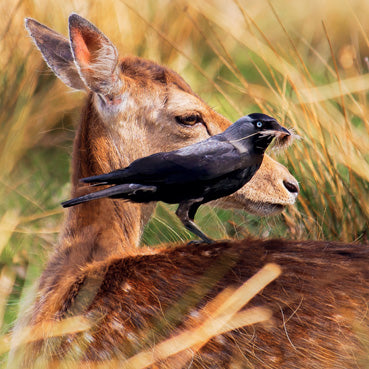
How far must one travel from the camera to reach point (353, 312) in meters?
2.08

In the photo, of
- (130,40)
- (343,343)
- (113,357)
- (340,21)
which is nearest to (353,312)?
(343,343)

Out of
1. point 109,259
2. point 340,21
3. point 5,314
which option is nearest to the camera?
point 109,259

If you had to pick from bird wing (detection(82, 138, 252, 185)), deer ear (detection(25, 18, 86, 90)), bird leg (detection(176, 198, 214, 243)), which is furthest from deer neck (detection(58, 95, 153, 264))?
bird wing (detection(82, 138, 252, 185))

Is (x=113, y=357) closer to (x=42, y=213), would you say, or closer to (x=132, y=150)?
(x=132, y=150)

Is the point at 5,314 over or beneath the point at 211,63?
beneath

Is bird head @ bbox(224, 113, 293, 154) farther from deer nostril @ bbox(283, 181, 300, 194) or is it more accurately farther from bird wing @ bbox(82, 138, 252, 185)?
deer nostril @ bbox(283, 181, 300, 194)

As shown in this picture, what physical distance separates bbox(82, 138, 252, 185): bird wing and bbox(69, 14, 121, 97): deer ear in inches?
17.1

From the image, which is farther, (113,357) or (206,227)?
(206,227)

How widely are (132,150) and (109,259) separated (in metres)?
0.44

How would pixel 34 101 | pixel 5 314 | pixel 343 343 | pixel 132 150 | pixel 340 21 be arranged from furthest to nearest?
pixel 340 21 → pixel 34 101 → pixel 5 314 → pixel 132 150 → pixel 343 343

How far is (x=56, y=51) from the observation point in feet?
7.95

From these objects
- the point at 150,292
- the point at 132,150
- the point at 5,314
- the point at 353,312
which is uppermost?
the point at 132,150

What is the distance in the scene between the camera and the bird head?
2.10 meters

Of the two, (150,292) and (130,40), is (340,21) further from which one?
(150,292)
